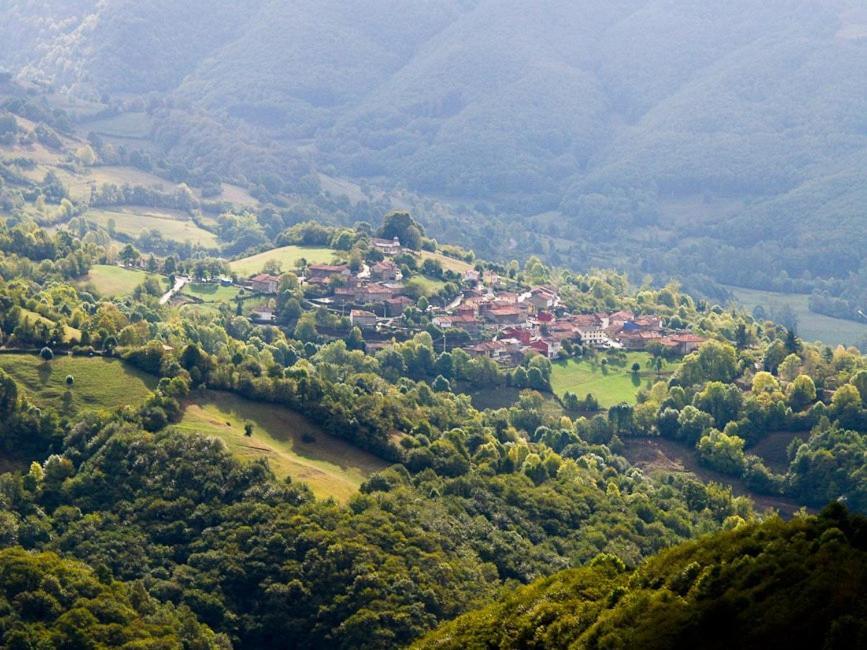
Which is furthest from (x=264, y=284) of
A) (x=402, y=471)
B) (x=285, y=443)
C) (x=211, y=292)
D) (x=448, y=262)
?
(x=402, y=471)

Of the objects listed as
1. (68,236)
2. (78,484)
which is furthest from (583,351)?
(78,484)

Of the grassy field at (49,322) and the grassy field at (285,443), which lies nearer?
the grassy field at (285,443)

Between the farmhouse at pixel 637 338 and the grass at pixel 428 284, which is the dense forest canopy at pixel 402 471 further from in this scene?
the grass at pixel 428 284

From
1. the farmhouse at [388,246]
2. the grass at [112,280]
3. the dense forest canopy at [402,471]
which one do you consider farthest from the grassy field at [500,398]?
the farmhouse at [388,246]

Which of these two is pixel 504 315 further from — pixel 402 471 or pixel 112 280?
pixel 402 471

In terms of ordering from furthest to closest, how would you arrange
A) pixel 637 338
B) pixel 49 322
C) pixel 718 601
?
1. pixel 637 338
2. pixel 49 322
3. pixel 718 601
